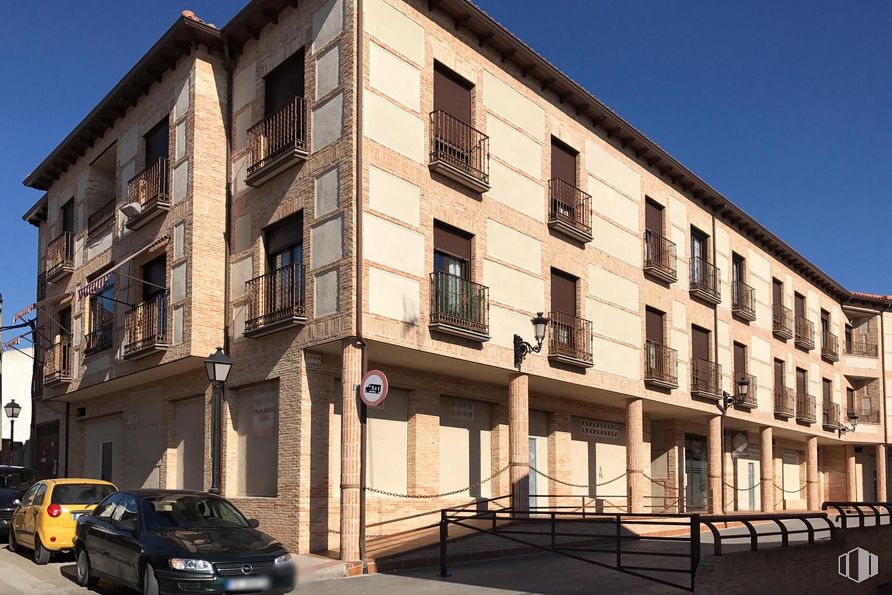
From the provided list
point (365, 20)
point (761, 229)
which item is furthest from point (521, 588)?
point (761, 229)

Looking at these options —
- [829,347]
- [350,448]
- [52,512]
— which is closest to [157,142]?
[52,512]

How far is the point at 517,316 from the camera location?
19078 millimetres

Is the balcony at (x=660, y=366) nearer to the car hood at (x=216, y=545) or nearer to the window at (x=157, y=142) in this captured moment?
the window at (x=157, y=142)

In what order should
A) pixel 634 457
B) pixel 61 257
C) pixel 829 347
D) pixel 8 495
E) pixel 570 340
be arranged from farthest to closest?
pixel 829 347, pixel 61 257, pixel 634 457, pixel 570 340, pixel 8 495

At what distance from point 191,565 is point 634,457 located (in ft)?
50.1

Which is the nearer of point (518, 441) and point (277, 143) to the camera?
point (277, 143)

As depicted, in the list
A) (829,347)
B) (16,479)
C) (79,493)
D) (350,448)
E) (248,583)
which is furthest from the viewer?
(829,347)

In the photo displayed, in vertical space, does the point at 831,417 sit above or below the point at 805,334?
below

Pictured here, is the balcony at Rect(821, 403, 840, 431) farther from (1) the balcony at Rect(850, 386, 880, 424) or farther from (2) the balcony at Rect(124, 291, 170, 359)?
(2) the balcony at Rect(124, 291, 170, 359)

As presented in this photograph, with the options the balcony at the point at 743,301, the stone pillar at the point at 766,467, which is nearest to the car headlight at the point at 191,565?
the balcony at the point at 743,301

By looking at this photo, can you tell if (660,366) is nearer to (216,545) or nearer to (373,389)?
(373,389)

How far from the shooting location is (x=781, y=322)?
109 ft

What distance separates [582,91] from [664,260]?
6.07 metres

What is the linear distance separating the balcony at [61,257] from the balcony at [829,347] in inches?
1171
